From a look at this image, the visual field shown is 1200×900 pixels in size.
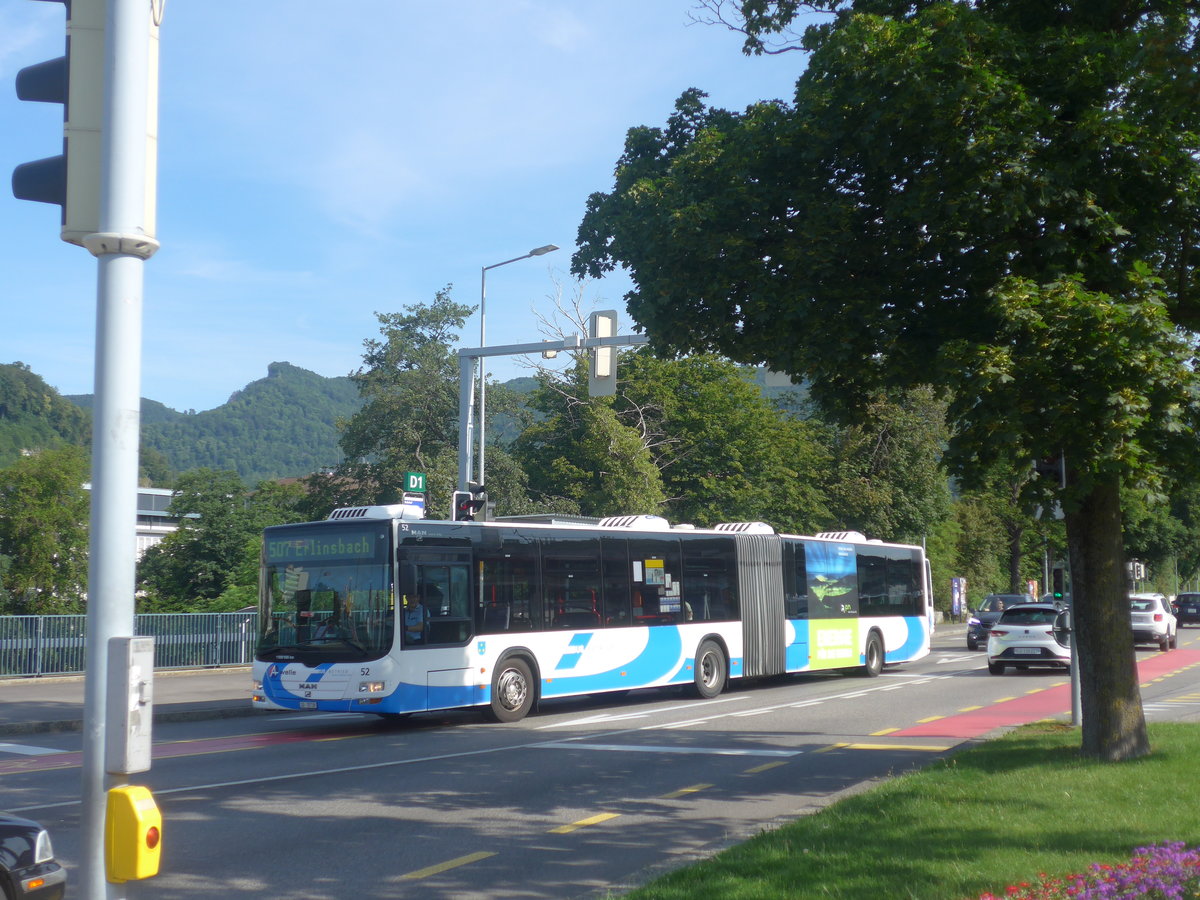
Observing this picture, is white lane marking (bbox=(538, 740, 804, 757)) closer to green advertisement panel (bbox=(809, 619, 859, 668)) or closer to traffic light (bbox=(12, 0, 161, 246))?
traffic light (bbox=(12, 0, 161, 246))

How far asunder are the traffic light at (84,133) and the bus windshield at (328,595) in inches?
485

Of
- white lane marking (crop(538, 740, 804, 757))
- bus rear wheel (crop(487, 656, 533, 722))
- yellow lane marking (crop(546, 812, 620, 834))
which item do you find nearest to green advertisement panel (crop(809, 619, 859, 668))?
bus rear wheel (crop(487, 656, 533, 722))

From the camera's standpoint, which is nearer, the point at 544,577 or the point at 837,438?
the point at 544,577

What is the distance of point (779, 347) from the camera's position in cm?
1112

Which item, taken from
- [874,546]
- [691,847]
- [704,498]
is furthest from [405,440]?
[691,847]

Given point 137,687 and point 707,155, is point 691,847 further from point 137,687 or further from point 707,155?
point 707,155

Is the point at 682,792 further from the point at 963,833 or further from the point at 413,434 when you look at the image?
the point at 413,434

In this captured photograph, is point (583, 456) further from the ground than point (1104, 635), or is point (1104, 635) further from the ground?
point (583, 456)

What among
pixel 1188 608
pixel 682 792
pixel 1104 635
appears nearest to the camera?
pixel 1104 635

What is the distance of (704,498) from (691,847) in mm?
40608

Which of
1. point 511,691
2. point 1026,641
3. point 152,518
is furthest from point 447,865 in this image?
point 152,518

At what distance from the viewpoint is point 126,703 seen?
3482 millimetres

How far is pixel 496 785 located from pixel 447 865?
11.1 feet

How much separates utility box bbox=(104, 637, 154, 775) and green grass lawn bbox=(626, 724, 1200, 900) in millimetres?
3760
